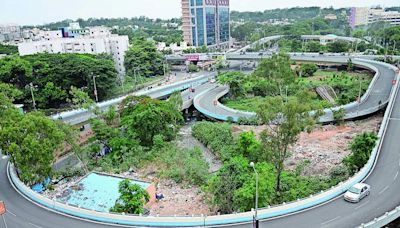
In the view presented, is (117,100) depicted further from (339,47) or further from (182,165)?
(339,47)

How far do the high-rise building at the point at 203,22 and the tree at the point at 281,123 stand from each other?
115 m

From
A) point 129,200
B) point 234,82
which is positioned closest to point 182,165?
point 129,200

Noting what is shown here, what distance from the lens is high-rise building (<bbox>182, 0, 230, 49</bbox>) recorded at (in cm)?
13588

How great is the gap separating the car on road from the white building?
83355 mm

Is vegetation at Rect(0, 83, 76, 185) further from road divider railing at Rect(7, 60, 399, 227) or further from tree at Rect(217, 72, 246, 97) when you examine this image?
tree at Rect(217, 72, 246, 97)

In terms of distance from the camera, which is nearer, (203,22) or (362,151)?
(362,151)

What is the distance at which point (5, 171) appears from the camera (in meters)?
35.5

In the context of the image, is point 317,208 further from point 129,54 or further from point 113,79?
point 129,54

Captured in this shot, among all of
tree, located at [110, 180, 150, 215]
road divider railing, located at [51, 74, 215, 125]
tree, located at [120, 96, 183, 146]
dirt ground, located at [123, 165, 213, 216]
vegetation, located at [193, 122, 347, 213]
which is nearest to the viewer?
tree, located at [110, 180, 150, 215]

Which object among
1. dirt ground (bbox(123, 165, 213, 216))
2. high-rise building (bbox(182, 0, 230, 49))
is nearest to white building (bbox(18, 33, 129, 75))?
high-rise building (bbox(182, 0, 230, 49))

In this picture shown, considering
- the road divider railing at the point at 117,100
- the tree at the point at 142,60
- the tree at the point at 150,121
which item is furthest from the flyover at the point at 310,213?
the tree at the point at 142,60

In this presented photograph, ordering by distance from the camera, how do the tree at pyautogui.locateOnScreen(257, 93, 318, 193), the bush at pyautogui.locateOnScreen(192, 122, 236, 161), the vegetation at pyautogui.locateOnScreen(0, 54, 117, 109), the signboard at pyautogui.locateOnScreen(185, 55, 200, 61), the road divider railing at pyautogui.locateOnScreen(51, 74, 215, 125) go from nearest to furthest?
the tree at pyautogui.locateOnScreen(257, 93, 318, 193) → the bush at pyautogui.locateOnScreen(192, 122, 236, 161) → the road divider railing at pyautogui.locateOnScreen(51, 74, 215, 125) → the vegetation at pyautogui.locateOnScreen(0, 54, 117, 109) → the signboard at pyautogui.locateOnScreen(185, 55, 200, 61)

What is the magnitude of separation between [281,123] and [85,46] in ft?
273

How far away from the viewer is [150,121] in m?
42.6
